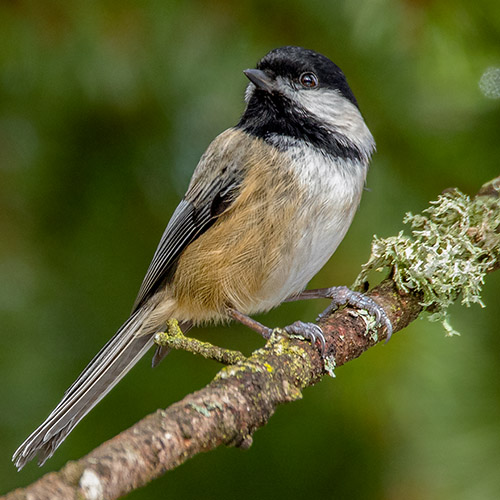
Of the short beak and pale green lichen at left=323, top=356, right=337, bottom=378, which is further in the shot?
the short beak

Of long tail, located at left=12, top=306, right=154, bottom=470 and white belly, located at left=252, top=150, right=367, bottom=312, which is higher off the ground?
white belly, located at left=252, top=150, right=367, bottom=312

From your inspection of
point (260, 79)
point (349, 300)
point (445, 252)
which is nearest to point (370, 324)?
point (349, 300)

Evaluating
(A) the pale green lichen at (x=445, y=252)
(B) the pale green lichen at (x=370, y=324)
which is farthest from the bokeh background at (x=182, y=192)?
(B) the pale green lichen at (x=370, y=324)

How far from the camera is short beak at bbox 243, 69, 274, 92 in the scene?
2.13 metres

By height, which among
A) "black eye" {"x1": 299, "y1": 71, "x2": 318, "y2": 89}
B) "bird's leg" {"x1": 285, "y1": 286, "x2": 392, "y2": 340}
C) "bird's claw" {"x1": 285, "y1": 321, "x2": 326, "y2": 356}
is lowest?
"bird's leg" {"x1": 285, "y1": 286, "x2": 392, "y2": 340}

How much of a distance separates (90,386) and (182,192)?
785mm

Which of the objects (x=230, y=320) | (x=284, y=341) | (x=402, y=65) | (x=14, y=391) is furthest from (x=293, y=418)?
(x=402, y=65)

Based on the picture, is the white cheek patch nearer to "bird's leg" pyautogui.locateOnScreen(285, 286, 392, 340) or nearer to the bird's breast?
the bird's breast

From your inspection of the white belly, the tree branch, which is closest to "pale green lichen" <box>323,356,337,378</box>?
the tree branch

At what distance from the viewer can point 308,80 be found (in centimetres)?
223

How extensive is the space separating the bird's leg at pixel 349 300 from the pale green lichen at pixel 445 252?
0.25 ft

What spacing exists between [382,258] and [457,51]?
2.28 ft

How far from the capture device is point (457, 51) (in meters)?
2.02

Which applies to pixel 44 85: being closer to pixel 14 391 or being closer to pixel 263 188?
pixel 263 188
